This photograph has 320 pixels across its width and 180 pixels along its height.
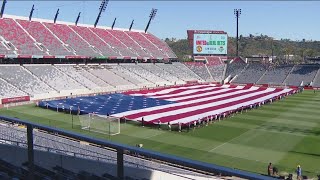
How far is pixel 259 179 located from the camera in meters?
2.95

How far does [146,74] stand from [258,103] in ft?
98.2

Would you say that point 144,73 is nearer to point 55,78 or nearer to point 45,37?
point 45,37

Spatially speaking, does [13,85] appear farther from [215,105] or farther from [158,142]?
[158,142]

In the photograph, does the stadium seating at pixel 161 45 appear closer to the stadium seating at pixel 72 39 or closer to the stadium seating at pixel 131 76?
the stadium seating at pixel 131 76

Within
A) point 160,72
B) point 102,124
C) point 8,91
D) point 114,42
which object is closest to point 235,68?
point 160,72

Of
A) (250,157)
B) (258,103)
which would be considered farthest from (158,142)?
(258,103)

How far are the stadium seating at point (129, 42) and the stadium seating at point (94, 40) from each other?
6.11 m

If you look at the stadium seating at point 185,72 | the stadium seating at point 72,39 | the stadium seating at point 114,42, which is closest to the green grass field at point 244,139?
the stadium seating at point 72,39

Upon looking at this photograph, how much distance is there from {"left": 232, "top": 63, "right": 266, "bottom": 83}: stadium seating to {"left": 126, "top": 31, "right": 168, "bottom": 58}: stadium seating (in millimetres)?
17317

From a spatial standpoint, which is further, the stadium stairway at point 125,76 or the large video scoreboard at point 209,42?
the large video scoreboard at point 209,42

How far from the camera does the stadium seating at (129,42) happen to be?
71731 mm

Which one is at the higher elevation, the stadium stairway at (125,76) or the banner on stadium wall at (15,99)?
the stadium stairway at (125,76)

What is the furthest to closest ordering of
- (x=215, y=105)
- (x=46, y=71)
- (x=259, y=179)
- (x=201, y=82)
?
1. (x=201, y=82)
2. (x=46, y=71)
3. (x=215, y=105)
4. (x=259, y=179)

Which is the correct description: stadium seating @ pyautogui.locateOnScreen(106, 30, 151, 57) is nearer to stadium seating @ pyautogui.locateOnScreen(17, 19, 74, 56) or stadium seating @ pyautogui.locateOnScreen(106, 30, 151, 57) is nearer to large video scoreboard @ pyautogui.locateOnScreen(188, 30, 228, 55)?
large video scoreboard @ pyautogui.locateOnScreen(188, 30, 228, 55)
